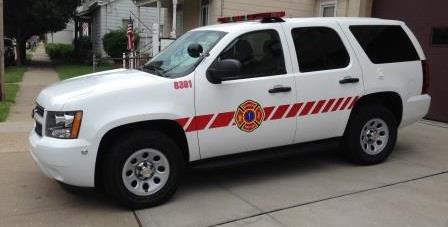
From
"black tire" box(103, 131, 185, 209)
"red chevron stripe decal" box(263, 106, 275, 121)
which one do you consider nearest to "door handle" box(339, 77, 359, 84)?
"red chevron stripe decal" box(263, 106, 275, 121)

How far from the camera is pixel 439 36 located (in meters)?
9.61

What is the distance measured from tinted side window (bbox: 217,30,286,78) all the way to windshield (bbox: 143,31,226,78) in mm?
219

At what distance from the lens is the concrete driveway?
15.6ft

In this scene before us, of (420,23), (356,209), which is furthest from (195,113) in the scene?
(420,23)

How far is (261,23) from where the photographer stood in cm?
574

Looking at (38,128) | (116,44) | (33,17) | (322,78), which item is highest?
(33,17)

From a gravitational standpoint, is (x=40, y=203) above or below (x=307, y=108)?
below

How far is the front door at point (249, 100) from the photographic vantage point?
5219 mm

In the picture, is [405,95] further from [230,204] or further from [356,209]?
[230,204]

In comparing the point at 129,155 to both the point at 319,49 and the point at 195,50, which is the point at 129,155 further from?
the point at 319,49

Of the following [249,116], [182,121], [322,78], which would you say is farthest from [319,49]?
[182,121]

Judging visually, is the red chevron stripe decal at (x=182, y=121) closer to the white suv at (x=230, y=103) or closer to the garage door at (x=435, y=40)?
the white suv at (x=230, y=103)

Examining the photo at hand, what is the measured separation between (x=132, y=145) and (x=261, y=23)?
204cm

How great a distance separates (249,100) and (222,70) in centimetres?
51
